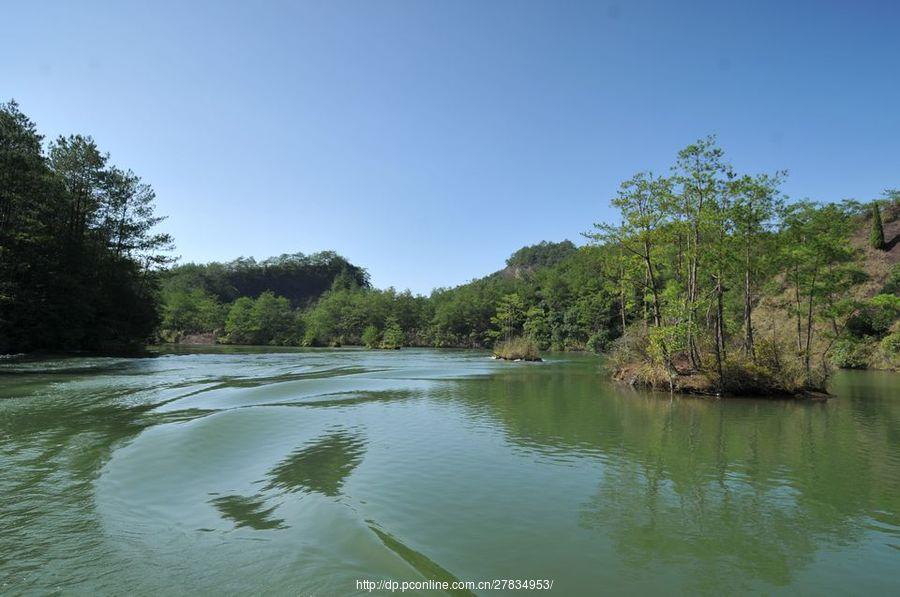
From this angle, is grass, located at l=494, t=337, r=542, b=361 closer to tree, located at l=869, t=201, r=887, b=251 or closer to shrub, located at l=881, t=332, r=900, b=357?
shrub, located at l=881, t=332, r=900, b=357

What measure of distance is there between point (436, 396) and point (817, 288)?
18338 mm

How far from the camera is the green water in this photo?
527 centimetres

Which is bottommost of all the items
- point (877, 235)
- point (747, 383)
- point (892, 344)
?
point (747, 383)

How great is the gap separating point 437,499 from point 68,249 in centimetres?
4228

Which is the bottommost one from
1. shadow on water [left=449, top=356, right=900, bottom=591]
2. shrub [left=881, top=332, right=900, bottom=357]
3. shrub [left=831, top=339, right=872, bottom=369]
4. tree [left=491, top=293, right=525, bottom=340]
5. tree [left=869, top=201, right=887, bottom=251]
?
shadow on water [left=449, top=356, right=900, bottom=591]

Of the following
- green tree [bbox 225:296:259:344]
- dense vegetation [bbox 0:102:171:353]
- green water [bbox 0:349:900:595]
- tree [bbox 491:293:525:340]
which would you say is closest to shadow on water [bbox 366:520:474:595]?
green water [bbox 0:349:900:595]

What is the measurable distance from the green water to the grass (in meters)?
32.5

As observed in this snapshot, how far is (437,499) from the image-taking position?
7.69 meters

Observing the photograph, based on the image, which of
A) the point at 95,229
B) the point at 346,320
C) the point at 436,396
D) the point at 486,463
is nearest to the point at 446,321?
the point at 346,320

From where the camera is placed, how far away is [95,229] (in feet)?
148

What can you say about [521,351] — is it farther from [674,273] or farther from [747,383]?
[747,383]

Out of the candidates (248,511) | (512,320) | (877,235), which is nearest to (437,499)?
(248,511)

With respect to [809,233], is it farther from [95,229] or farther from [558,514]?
[95,229]

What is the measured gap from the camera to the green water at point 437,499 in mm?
5270
